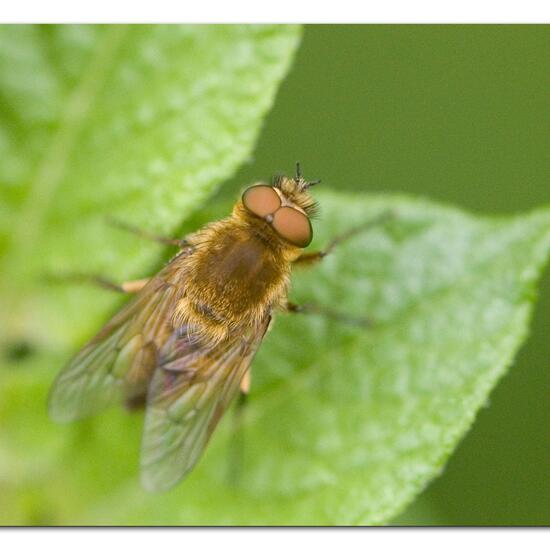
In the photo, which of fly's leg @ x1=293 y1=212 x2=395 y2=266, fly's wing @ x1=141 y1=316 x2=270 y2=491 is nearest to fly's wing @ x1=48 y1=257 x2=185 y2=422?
fly's wing @ x1=141 y1=316 x2=270 y2=491

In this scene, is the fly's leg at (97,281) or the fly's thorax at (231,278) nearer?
the fly's leg at (97,281)

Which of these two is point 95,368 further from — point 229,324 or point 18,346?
point 229,324

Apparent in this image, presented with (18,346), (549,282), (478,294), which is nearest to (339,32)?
(549,282)

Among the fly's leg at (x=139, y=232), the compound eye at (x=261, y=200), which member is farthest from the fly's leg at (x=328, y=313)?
the fly's leg at (x=139, y=232)

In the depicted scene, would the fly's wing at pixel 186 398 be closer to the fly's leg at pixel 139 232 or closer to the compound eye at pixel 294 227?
the compound eye at pixel 294 227

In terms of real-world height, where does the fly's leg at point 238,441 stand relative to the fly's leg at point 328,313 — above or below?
below

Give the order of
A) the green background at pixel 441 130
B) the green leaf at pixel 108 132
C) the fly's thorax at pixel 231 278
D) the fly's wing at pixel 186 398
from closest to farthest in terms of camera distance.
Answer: the green leaf at pixel 108 132 → the fly's wing at pixel 186 398 → the fly's thorax at pixel 231 278 → the green background at pixel 441 130
